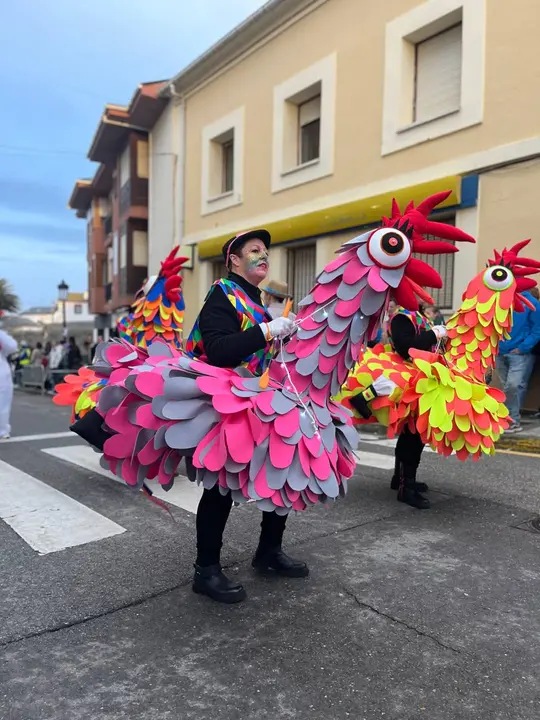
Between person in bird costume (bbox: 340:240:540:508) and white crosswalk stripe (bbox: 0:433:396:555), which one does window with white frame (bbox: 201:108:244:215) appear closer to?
white crosswalk stripe (bbox: 0:433:396:555)

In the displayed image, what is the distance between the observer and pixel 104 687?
2066mm

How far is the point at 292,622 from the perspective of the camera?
2527 millimetres

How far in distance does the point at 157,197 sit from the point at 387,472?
47.0 feet

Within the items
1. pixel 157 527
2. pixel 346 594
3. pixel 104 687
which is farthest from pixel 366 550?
pixel 104 687

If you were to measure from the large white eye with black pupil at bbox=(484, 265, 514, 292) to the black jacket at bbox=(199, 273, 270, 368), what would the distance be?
95.4 inches

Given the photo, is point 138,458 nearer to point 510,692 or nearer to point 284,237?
point 510,692

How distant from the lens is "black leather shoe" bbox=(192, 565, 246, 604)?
105 inches

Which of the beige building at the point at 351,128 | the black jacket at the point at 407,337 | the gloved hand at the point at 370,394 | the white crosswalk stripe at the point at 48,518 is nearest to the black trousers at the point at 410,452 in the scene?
the gloved hand at the point at 370,394

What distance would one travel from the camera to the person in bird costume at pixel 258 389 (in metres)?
2.33

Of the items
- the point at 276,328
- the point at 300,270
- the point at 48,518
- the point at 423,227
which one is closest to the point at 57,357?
the point at 300,270

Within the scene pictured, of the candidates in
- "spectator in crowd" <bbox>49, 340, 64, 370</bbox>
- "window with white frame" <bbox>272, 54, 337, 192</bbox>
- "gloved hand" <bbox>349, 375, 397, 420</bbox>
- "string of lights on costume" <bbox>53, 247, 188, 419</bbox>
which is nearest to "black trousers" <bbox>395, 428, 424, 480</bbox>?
"gloved hand" <bbox>349, 375, 397, 420</bbox>

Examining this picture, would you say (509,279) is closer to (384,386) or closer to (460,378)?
(460,378)

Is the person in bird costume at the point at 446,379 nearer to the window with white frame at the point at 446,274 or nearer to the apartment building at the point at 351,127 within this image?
the apartment building at the point at 351,127

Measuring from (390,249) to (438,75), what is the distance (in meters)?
8.88
